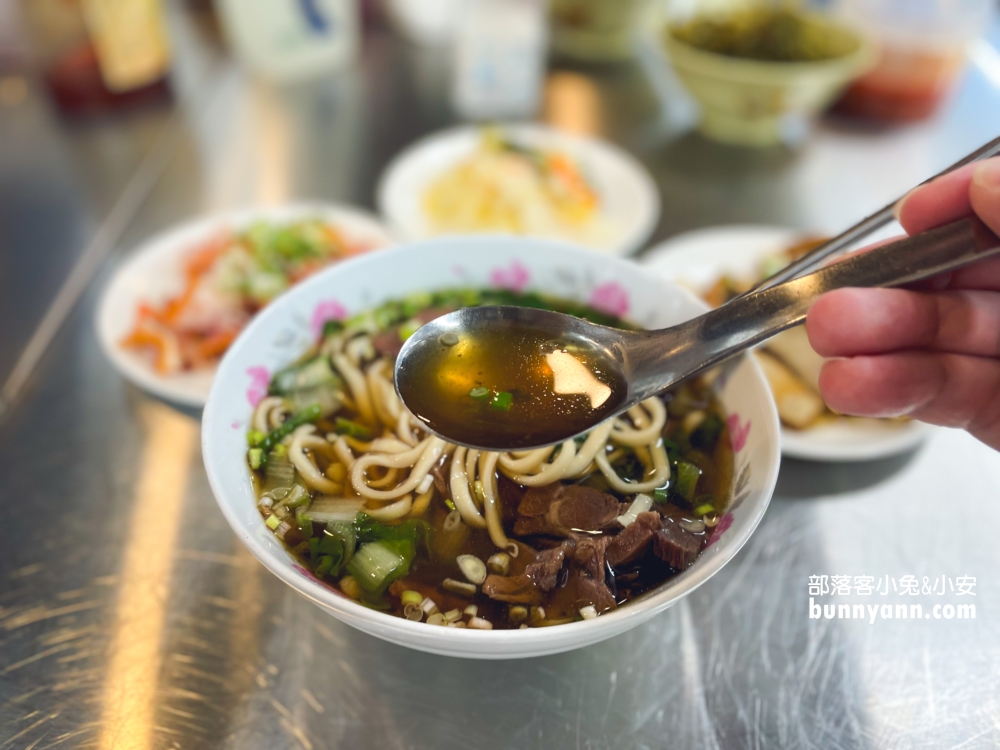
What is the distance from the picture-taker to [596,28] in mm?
4164

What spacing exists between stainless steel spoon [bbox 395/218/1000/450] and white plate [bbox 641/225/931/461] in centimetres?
77

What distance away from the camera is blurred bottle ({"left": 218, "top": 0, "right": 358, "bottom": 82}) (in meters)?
3.74

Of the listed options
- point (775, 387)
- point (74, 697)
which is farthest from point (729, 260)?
point (74, 697)

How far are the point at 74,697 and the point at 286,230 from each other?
172 centimetres

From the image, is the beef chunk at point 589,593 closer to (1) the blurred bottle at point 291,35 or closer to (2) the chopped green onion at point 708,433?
(2) the chopped green onion at point 708,433

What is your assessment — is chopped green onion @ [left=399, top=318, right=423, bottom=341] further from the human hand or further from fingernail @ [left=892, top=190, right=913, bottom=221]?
fingernail @ [left=892, top=190, right=913, bottom=221]

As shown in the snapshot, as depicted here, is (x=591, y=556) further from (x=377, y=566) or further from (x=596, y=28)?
(x=596, y=28)

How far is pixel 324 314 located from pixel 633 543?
95cm

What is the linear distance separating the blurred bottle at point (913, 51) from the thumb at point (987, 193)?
2828 millimetres

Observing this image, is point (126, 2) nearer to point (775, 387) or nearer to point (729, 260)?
point (729, 260)

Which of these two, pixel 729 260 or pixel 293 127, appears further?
pixel 293 127

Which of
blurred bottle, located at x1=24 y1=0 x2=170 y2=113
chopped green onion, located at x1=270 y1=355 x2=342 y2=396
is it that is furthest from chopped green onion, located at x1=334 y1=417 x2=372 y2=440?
blurred bottle, located at x1=24 y1=0 x2=170 y2=113

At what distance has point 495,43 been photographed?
3.56 metres

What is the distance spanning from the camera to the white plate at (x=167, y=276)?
6.99 ft
